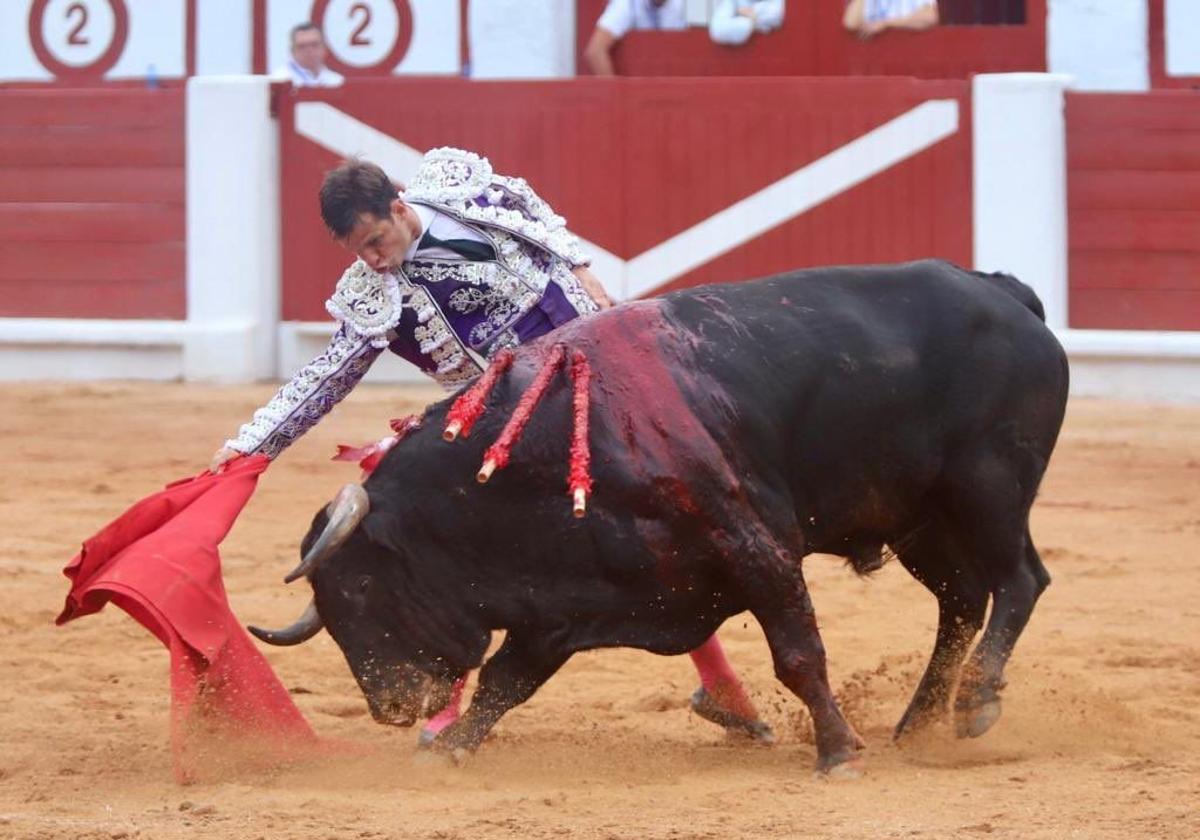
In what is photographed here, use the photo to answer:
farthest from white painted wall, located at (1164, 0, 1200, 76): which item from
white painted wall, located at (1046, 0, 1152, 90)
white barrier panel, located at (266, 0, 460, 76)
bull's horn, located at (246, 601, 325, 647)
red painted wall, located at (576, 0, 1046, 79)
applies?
bull's horn, located at (246, 601, 325, 647)

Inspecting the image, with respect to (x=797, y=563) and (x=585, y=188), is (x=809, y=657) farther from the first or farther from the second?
(x=585, y=188)

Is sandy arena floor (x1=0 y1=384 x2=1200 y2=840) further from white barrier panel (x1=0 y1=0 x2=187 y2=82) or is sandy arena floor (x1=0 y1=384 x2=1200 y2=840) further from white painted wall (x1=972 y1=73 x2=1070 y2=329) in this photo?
white barrier panel (x1=0 y1=0 x2=187 y2=82)

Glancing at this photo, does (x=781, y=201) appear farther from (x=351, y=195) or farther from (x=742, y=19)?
(x=351, y=195)

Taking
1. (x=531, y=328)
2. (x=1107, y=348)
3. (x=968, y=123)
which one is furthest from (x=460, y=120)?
(x=531, y=328)

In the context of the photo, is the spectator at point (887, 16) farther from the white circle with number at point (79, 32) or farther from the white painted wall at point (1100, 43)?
the white circle with number at point (79, 32)

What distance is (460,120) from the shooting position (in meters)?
9.09

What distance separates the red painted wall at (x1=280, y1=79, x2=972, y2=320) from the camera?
8.86 meters

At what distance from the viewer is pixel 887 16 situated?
32.1ft

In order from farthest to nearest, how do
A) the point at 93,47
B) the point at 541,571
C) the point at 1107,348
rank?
the point at 93,47, the point at 1107,348, the point at 541,571

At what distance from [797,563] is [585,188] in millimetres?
5354

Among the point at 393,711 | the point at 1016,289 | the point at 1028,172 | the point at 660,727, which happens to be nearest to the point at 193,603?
the point at 393,711

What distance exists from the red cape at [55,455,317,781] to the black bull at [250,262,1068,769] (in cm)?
20

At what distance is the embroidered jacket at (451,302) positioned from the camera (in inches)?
157

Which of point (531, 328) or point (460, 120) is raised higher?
point (460, 120)
